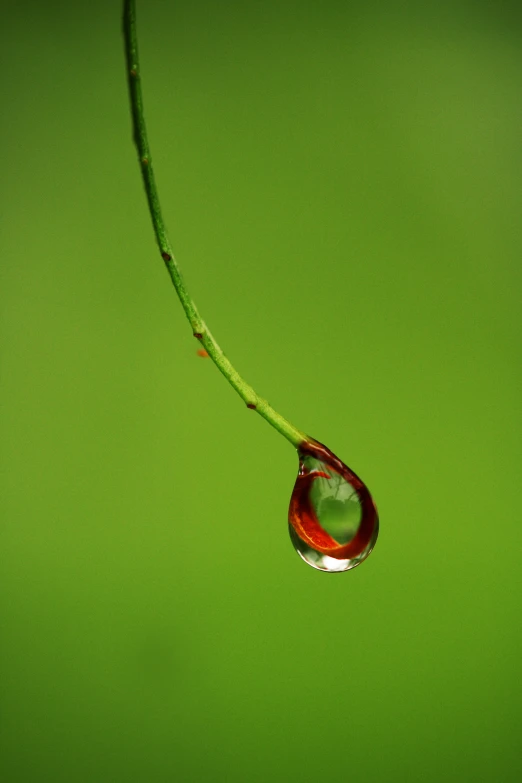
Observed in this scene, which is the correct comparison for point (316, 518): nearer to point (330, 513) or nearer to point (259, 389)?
point (330, 513)

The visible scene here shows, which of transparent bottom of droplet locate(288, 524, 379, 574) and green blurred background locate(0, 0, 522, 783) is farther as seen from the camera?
green blurred background locate(0, 0, 522, 783)

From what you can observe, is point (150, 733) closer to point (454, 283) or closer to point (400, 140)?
point (454, 283)

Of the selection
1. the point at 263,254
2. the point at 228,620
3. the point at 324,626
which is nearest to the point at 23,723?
the point at 228,620

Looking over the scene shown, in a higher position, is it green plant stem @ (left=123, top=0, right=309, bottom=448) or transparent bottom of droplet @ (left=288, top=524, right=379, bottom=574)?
green plant stem @ (left=123, top=0, right=309, bottom=448)

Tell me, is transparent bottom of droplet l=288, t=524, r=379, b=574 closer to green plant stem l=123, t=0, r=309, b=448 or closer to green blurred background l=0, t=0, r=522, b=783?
green plant stem l=123, t=0, r=309, b=448

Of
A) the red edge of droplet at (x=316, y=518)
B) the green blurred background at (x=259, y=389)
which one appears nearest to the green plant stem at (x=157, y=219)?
the red edge of droplet at (x=316, y=518)

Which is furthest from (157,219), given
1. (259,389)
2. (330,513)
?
(259,389)

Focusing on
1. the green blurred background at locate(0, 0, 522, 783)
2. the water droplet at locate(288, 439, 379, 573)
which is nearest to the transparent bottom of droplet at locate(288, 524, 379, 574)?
the water droplet at locate(288, 439, 379, 573)

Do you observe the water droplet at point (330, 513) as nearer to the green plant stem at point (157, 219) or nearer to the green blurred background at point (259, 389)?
the green plant stem at point (157, 219)
